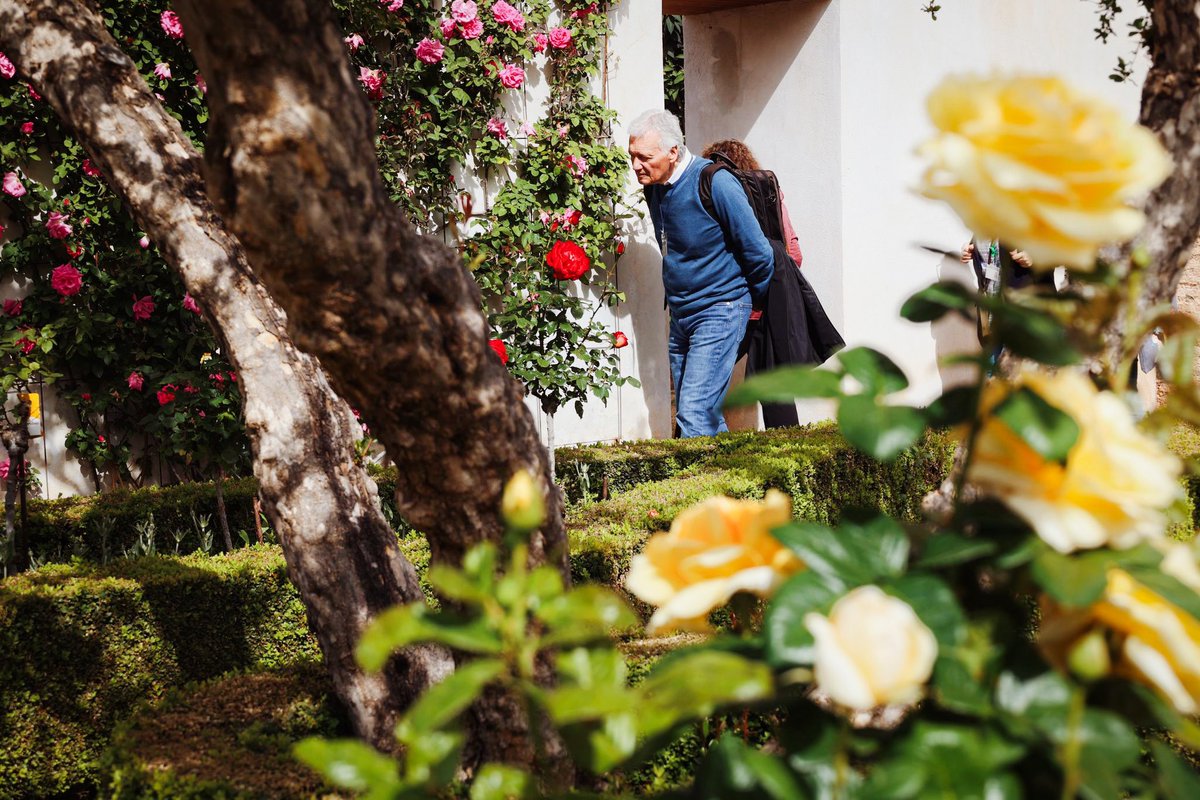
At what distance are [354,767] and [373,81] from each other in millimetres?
5264

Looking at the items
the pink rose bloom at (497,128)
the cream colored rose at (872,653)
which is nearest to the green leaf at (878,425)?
the cream colored rose at (872,653)

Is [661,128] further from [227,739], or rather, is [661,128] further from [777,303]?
[227,739]

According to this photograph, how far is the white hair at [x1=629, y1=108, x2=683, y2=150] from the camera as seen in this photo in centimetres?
543

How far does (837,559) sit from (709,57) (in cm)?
750

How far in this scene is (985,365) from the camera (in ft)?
2.49

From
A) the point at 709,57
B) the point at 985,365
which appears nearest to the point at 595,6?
the point at 709,57

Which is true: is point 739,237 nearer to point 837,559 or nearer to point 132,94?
point 132,94

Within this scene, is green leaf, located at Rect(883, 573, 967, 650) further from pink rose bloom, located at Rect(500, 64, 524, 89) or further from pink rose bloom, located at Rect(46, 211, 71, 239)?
pink rose bloom, located at Rect(500, 64, 524, 89)

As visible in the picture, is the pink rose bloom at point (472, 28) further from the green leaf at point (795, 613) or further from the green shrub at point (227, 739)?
the green leaf at point (795, 613)

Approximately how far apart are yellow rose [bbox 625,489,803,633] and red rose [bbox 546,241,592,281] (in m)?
4.48

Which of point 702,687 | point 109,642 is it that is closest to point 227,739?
point 109,642

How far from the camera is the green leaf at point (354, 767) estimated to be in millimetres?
742

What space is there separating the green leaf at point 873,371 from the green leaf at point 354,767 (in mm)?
458

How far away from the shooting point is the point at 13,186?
4.94 meters
